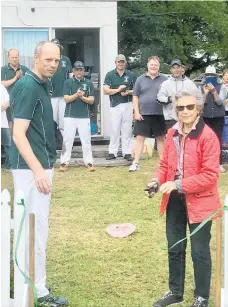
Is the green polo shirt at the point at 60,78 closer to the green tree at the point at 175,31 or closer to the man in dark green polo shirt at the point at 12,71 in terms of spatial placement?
the man in dark green polo shirt at the point at 12,71

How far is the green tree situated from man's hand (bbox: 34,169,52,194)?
13857 mm

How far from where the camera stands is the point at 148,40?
17953mm

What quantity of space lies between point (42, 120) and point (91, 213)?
3.14 m

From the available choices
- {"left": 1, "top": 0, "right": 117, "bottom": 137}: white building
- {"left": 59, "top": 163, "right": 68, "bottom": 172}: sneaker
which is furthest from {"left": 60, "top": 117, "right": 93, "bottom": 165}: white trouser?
{"left": 1, "top": 0, "right": 117, "bottom": 137}: white building

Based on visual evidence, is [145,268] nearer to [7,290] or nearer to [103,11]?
[7,290]

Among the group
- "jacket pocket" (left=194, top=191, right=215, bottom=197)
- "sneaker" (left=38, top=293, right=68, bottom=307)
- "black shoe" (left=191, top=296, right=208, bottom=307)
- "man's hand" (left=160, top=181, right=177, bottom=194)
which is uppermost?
"man's hand" (left=160, top=181, right=177, bottom=194)

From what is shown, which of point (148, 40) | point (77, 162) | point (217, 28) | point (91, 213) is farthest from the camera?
point (217, 28)

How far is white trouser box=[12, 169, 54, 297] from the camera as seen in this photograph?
4.18 meters

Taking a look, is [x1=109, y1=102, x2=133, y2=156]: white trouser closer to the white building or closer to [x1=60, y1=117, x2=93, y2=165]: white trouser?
[x1=60, y1=117, x2=93, y2=165]: white trouser

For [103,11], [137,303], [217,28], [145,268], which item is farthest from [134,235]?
[217,28]

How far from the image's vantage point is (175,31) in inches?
898

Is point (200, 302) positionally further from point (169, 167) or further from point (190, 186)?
point (169, 167)

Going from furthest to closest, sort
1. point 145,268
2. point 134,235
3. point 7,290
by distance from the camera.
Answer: point 134,235 → point 145,268 → point 7,290

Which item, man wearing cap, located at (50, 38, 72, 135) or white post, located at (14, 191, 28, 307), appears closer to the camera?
white post, located at (14, 191, 28, 307)
